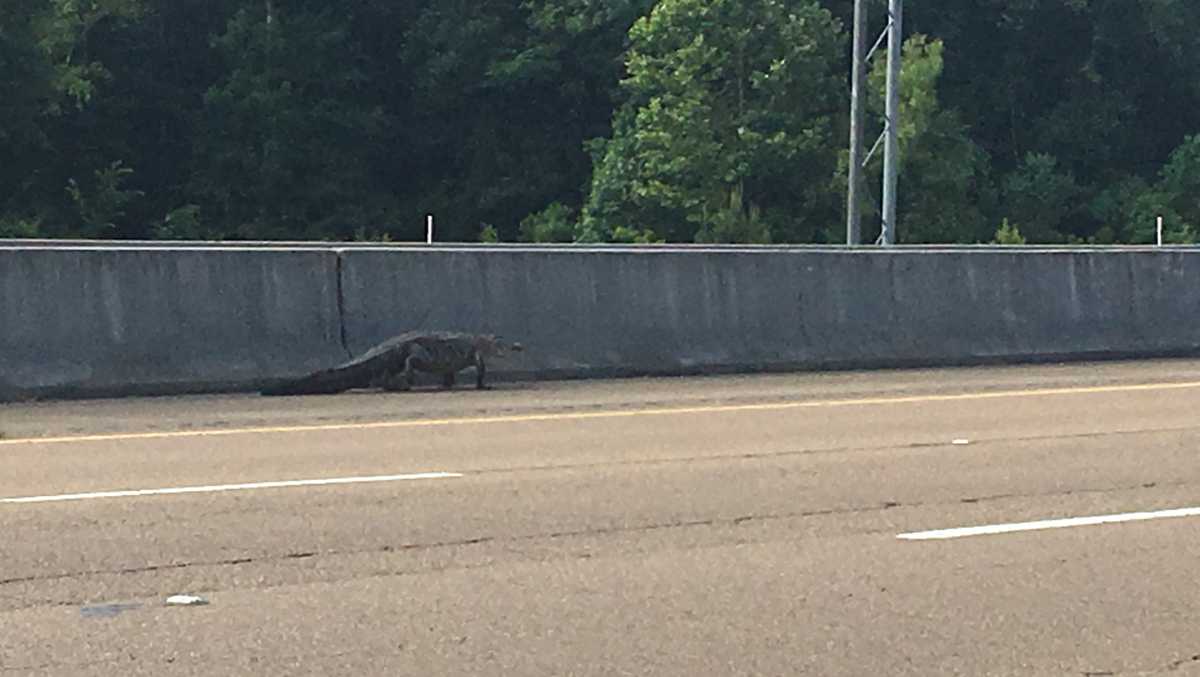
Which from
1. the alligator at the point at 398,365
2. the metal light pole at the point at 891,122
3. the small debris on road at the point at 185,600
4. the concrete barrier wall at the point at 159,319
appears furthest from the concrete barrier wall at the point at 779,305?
the small debris on road at the point at 185,600

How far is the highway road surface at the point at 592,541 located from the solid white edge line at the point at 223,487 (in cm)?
5

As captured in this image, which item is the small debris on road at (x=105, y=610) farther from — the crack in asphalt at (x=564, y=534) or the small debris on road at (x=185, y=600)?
the crack in asphalt at (x=564, y=534)

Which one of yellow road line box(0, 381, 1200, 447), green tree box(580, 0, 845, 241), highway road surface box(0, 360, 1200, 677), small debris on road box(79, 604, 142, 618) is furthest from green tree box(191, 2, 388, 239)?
small debris on road box(79, 604, 142, 618)

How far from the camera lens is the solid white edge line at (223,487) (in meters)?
10.8

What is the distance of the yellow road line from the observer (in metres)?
13.9

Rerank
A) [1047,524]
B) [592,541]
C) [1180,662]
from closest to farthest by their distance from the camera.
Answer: [1180,662] → [592,541] → [1047,524]

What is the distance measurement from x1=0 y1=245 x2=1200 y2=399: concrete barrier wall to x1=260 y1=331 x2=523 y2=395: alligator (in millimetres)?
469

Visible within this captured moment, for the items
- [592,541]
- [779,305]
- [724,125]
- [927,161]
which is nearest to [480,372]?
[779,305]

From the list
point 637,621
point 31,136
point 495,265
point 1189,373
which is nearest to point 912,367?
point 1189,373

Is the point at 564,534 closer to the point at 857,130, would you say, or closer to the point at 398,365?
the point at 398,365

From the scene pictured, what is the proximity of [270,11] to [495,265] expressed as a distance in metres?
43.1

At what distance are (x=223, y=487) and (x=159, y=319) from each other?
6.11 meters

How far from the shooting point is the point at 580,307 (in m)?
19.5

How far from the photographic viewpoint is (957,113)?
64562 millimetres
